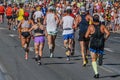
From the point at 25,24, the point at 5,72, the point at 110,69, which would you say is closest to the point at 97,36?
the point at 110,69

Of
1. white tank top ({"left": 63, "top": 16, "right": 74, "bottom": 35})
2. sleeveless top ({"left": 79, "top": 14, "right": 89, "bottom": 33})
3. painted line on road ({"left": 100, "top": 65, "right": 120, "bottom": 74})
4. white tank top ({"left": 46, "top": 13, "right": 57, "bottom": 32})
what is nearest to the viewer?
painted line on road ({"left": 100, "top": 65, "right": 120, "bottom": 74})

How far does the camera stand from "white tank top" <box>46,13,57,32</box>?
22.0 meters

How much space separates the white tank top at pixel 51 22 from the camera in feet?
72.2

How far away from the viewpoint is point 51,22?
22031mm

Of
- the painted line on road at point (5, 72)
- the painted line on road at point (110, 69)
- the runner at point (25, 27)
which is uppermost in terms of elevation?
the runner at point (25, 27)

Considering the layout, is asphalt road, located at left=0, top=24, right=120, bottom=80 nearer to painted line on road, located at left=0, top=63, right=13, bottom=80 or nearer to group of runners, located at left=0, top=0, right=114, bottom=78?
painted line on road, located at left=0, top=63, right=13, bottom=80

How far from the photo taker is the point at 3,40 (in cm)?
3150

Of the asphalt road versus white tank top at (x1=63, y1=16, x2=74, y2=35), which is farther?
white tank top at (x1=63, y1=16, x2=74, y2=35)

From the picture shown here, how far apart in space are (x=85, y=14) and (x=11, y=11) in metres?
21.4

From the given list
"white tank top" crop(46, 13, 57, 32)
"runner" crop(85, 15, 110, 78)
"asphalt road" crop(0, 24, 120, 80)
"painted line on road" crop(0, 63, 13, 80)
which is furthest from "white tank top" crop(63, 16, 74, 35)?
"runner" crop(85, 15, 110, 78)

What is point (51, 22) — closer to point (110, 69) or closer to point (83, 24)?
point (83, 24)

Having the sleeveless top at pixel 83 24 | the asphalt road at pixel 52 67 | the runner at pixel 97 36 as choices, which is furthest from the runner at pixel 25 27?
the runner at pixel 97 36

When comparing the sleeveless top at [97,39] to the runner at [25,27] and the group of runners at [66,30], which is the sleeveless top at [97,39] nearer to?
the group of runners at [66,30]

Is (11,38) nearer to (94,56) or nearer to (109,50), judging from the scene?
(109,50)
